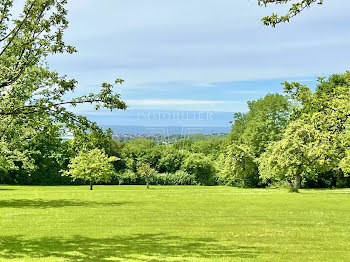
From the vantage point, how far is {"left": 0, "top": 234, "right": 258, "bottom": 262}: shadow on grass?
11.7m

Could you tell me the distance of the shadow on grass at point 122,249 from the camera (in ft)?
38.4

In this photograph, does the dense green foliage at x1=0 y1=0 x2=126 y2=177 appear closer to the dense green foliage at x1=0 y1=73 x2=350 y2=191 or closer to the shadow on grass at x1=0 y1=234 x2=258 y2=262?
the shadow on grass at x1=0 y1=234 x2=258 y2=262

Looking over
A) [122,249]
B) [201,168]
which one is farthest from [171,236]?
[201,168]

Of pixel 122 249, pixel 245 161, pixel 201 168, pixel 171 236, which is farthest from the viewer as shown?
pixel 201 168

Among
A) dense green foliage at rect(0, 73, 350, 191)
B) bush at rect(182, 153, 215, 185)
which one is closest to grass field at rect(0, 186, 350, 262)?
dense green foliage at rect(0, 73, 350, 191)

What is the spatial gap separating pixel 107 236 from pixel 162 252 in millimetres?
4011

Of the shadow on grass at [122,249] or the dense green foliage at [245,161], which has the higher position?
the dense green foliage at [245,161]

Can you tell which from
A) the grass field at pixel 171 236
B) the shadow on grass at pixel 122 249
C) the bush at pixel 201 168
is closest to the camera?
the shadow on grass at pixel 122 249

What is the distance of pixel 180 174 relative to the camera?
72.7m

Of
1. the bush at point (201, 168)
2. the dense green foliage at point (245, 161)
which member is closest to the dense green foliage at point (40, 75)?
the dense green foliage at point (245, 161)

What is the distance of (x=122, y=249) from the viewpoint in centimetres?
1277

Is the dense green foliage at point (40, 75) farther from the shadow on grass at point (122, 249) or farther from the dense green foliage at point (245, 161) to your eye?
the dense green foliage at point (245, 161)

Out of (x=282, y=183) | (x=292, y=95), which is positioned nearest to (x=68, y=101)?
(x=292, y=95)

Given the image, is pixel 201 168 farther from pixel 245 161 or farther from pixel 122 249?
pixel 122 249
